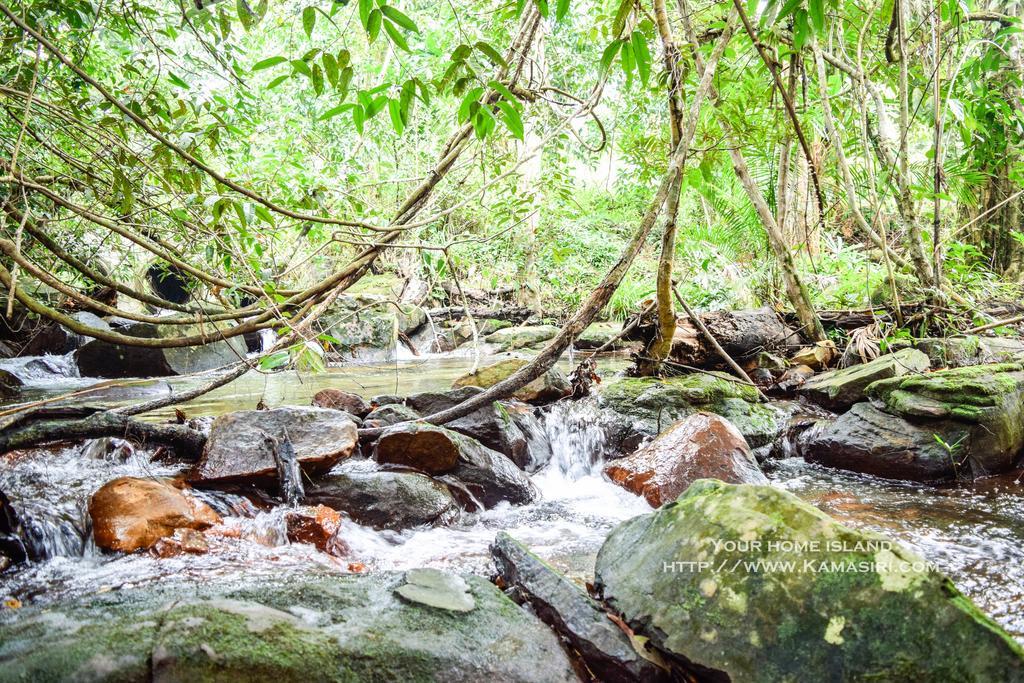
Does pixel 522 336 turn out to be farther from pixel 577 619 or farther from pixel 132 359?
pixel 577 619

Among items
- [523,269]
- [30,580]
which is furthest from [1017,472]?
[523,269]

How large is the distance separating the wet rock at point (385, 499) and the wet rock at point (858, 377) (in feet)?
11.9

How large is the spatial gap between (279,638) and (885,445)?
4154 millimetres

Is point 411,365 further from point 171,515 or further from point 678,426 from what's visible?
point 171,515

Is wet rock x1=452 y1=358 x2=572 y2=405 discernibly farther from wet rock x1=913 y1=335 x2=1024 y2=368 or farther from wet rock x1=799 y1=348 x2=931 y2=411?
wet rock x1=913 y1=335 x2=1024 y2=368

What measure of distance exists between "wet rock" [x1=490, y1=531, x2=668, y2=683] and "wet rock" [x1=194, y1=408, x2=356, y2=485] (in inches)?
62.6

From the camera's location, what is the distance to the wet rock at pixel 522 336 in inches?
435

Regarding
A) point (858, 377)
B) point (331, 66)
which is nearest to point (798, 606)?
point (331, 66)

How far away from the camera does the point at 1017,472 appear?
3898 millimetres

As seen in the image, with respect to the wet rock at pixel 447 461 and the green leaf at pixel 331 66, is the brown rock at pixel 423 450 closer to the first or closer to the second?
the wet rock at pixel 447 461

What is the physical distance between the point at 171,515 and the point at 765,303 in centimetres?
702

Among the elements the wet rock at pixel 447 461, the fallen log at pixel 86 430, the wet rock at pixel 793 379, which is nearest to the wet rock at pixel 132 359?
the fallen log at pixel 86 430

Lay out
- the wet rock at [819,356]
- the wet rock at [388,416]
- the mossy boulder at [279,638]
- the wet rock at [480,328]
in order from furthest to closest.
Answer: the wet rock at [480,328] → the wet rock at [819,356] → the wet rock at [388,416] → the mossy boulder at [279,638]

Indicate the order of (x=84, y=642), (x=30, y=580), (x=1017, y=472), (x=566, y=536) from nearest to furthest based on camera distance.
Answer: (x=84, y=642), (x=30, y=580), (x=566, y=536), (x=1017, y=472)
